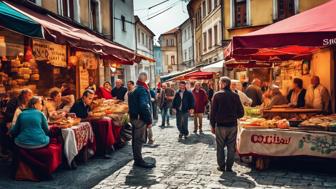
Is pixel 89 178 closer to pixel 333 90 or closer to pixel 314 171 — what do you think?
pixel 314 171

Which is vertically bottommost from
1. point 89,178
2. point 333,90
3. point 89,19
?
point 89,178

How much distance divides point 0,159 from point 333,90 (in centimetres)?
886

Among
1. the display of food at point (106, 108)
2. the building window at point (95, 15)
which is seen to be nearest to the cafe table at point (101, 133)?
the display of food at point (106, 108)

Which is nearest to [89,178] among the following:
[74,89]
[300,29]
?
[300,29]

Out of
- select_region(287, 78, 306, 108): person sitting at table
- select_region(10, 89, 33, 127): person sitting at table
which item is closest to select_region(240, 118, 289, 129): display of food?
select_region(287, 78, 306, 108): person sitting at table

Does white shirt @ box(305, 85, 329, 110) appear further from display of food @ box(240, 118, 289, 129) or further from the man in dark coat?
the man in dark coat

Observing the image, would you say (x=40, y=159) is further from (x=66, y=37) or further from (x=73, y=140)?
(x=66, y=37)

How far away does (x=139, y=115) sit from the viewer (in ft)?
24.5

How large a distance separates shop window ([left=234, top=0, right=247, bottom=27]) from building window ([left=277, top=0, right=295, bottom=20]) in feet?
7.42

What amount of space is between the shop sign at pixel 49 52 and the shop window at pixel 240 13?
14.5 meters

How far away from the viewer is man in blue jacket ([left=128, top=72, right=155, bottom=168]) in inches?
291

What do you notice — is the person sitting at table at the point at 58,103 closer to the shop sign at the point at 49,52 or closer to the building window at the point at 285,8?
the shop sign at the point at 49,52

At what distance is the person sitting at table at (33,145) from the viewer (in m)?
6.39

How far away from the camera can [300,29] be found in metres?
6.43
